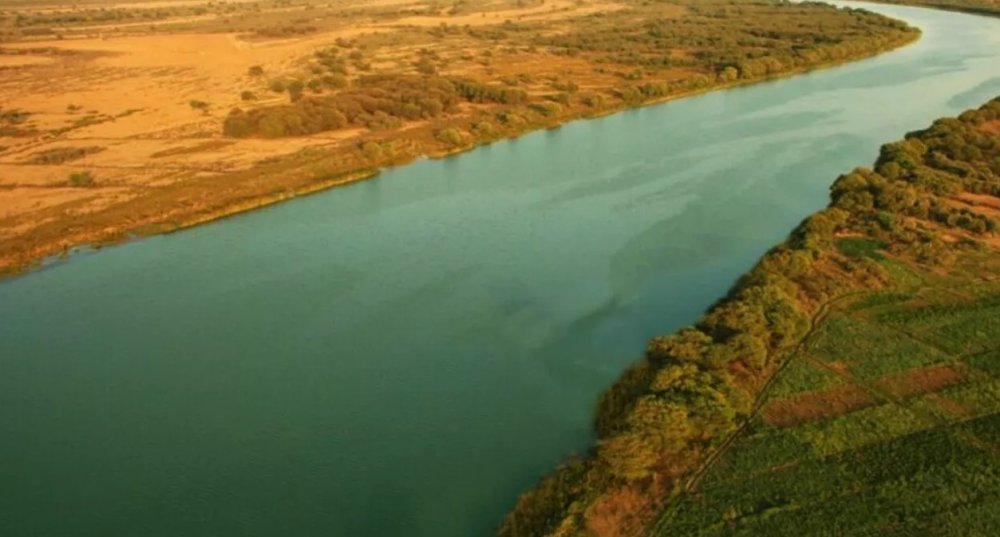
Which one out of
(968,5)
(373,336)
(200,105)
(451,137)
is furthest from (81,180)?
(968,5)

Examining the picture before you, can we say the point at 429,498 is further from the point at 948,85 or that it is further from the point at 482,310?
the point at 948,85

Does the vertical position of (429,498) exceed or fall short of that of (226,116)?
it falls short

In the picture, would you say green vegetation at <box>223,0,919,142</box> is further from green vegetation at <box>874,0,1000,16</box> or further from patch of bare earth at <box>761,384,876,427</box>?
patch of bare earth at <box>761,384,876,427</box>

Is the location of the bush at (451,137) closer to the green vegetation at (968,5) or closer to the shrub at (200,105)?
the shrub at (200,105)

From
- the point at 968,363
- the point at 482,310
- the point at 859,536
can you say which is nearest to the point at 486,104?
the point at 482,310

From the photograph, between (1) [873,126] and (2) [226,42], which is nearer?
(1) [873,126]

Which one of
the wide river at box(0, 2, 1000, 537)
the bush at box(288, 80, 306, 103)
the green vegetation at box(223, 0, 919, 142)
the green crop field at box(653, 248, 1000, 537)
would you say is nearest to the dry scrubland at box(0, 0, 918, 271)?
the green vegetation at box(223, 0, 919, 142)

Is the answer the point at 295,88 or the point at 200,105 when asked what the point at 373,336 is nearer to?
the point at 200,105

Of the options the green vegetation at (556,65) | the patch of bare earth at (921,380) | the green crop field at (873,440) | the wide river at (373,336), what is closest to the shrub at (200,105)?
the green vegetation at (556,65)
